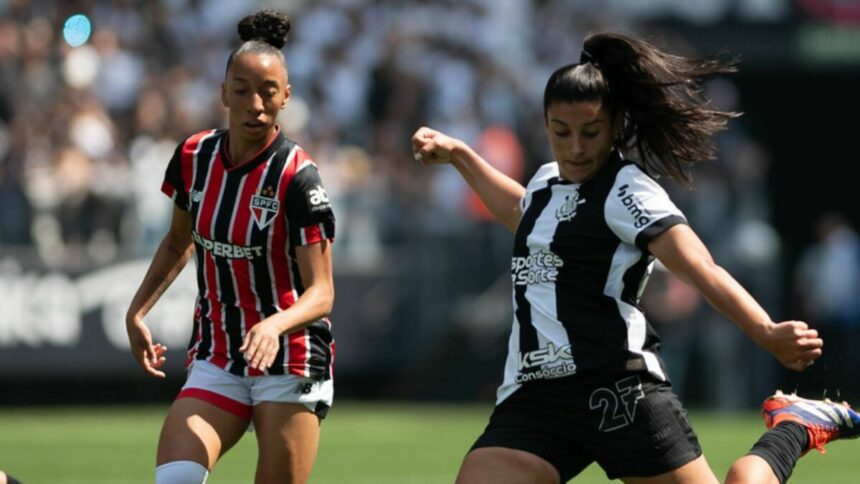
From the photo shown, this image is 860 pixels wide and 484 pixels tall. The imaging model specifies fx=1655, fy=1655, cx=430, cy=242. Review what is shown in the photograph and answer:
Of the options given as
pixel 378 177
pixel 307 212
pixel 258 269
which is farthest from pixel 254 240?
pixel 378 177

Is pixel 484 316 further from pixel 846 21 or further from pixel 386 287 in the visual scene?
pixel 846 21

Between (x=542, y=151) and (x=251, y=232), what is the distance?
1186 centimetres

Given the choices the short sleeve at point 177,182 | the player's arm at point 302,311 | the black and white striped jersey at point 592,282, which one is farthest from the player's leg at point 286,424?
the black and white striped jersey at point 592,282

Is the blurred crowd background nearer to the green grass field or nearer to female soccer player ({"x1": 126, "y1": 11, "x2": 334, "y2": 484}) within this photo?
the green grass field

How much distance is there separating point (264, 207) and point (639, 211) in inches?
59.1

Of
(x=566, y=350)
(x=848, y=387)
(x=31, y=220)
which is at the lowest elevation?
(x=848, y=387)

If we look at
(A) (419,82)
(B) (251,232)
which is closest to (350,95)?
(A) (419,82)

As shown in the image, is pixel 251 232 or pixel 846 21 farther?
pixel 846 21

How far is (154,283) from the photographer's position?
670 cm

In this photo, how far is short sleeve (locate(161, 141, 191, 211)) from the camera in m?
6.54

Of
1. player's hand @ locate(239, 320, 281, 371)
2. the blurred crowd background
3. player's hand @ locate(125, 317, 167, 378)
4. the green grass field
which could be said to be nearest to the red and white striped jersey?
player's hand @ locate(125, 317, 167, 378)

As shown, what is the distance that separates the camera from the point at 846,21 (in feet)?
66.7

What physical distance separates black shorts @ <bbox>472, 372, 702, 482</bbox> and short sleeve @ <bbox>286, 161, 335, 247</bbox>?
1.07m

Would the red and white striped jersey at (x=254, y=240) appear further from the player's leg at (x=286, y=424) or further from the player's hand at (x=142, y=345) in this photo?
the player's hand at (x=142, y=345)
